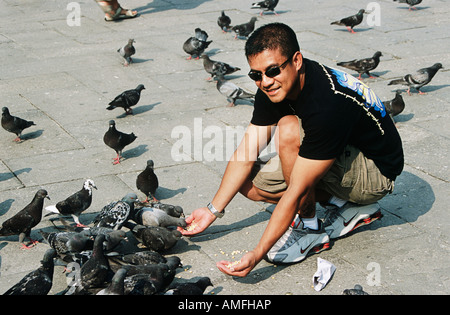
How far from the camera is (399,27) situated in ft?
40.3

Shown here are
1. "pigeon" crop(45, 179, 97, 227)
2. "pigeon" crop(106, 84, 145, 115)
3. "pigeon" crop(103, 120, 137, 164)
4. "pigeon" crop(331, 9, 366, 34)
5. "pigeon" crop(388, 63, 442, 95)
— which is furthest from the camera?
"pigeon" crop(331, 9, 366, 34)

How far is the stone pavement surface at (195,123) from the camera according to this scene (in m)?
4.78

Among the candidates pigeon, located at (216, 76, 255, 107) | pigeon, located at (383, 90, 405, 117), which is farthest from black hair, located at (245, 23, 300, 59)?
pigeon, located at (216, 76, 255, 107)

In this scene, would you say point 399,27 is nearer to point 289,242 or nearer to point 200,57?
point 200,57

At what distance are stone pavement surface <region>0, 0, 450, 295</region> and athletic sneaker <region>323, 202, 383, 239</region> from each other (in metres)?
0.13

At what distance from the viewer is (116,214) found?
199 inches

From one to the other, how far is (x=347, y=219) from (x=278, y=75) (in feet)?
4.85

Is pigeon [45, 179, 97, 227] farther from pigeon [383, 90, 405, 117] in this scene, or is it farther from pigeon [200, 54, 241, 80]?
pigeon [200, 54, 241, 80]

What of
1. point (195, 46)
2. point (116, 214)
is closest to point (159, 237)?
point (116, 214)

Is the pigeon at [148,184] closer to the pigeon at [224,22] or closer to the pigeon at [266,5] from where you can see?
the pigeon at [224,22]

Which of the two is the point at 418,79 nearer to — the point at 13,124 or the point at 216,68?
the point at 216,68

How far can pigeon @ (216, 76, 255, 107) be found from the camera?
849cm

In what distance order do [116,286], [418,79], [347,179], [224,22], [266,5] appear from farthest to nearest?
[266,5]
[224,22]
[418,79]
[347,179]
[116,286]
